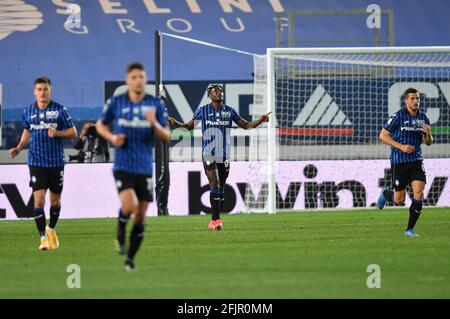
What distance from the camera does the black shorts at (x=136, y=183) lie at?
33.2 ft

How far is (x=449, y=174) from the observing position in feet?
74.5

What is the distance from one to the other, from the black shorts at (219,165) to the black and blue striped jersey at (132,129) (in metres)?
6.63

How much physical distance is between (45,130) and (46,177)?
0.60m

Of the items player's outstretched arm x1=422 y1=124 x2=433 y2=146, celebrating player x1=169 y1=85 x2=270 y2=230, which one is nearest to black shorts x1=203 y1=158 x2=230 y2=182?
celebrating player x1=169 y1=85 x2=270 y2=230

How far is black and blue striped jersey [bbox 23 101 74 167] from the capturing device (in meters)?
13.3

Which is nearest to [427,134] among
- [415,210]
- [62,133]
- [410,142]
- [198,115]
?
[410,142]

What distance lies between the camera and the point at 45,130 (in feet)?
43.9

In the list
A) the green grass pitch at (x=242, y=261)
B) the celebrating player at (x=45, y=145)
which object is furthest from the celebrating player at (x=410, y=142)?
the celebrating player at (x=45, y=145)

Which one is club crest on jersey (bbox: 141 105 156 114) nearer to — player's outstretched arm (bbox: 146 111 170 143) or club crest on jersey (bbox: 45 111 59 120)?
player's outstretched arm (bbox: 146 111 170 143)

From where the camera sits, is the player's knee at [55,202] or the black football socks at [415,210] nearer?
the player's knee at [55,202]

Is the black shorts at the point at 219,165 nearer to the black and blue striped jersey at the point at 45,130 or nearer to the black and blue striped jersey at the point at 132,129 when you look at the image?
the black and blue striped jersey at the point at 45,130
